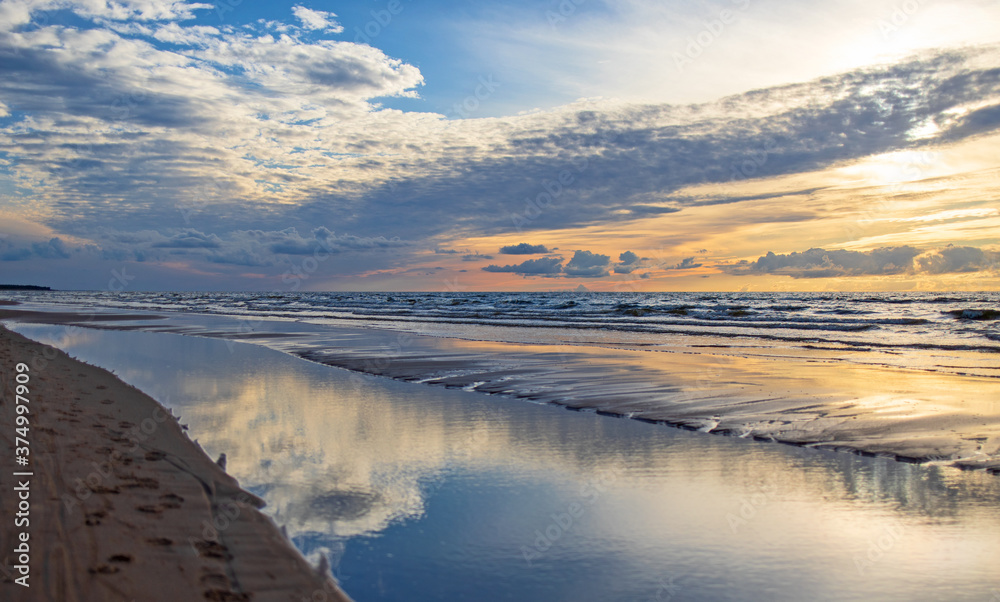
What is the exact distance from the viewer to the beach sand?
12.4 ft

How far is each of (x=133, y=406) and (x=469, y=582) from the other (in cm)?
809

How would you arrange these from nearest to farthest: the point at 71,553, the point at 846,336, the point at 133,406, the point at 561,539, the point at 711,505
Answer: the point at 71,553
the point at 561,539
the point at 711,505
the point at 133,406
the point at 846,336

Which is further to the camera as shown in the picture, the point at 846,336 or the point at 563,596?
the point at 846,336

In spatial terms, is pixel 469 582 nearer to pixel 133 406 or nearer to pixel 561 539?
pixel 561 539

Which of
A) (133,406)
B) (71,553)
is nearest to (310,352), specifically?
(133,406)

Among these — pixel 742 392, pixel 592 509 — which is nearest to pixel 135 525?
pixel 592 509

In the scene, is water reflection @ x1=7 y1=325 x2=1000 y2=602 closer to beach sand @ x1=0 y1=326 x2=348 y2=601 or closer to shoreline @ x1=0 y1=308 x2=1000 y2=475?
beach sand @ x1=0 y1=326 x2=348 y2=601

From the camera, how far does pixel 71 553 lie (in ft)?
13.5

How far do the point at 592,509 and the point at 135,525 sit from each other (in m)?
3.94

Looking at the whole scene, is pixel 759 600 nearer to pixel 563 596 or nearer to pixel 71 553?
pixel 563 596

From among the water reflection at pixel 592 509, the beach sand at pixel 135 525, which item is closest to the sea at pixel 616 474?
the water reflection at pixel 592 509

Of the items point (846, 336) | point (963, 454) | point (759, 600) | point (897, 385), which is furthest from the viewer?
point (846, 336)

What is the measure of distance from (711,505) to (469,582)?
8.86ft

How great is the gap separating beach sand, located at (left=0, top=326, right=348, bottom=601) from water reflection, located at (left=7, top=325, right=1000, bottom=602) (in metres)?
0.36
